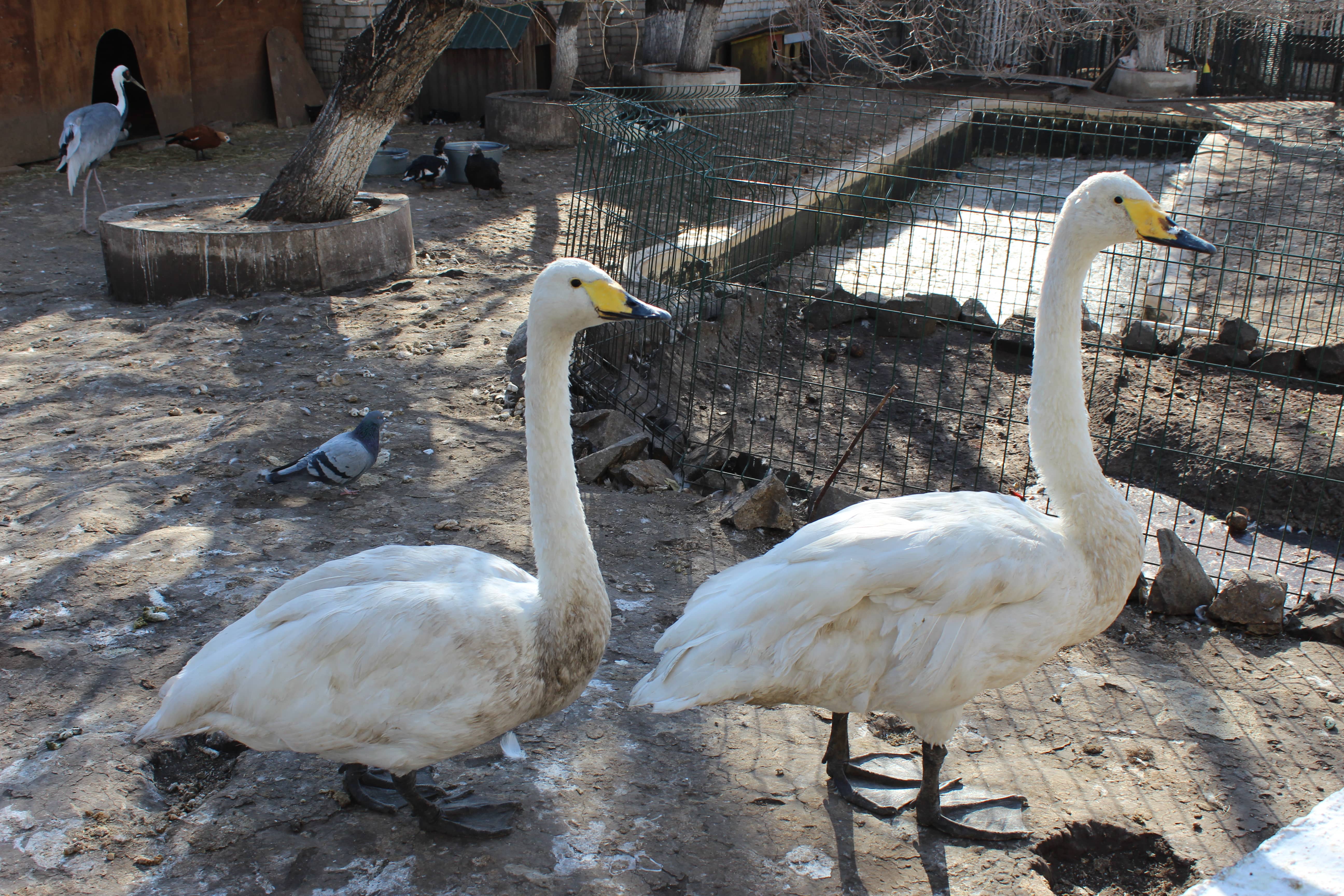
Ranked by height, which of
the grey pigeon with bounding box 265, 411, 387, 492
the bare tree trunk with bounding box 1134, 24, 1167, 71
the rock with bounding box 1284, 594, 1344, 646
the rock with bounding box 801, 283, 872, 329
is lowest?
the rock with bounding box 1284, 594, 1344, 646

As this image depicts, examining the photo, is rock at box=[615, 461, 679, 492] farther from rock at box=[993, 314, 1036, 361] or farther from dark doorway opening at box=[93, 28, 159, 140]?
dark doorway opening at box=[93, 28, 159, 140]

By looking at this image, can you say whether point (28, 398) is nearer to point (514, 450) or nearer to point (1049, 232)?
point (514, 450)

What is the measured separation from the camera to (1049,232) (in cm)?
1096

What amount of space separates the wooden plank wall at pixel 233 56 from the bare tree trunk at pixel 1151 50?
14955 mm

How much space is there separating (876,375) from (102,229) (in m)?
5.92

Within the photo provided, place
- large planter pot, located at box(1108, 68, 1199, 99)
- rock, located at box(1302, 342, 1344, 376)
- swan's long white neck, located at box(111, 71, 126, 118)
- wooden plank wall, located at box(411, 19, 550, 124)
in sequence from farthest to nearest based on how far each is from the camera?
1. large planter pot, located at box(1108, 68, 1199, 99)
2. wooden plank wall, located at box(411, 19, 550, 124)
3. swan's long white neck, located at box(111, 71, 126, 118)
4. rock, located at box(1302, 342, 1344, 376)

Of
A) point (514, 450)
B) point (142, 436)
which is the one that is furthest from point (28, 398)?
point (514, 450)

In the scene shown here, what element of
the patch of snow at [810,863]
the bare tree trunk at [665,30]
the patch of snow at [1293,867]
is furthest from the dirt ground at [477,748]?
the bare tree trunk at [665,30]

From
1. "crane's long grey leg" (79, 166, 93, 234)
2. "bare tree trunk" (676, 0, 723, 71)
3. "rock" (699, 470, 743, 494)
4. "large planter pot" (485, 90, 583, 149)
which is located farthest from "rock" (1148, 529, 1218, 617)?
"bare tree trunk" (676, 0, 723, 71)

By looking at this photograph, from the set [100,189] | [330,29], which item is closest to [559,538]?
[100,189]

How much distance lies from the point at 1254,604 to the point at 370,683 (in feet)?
12.4

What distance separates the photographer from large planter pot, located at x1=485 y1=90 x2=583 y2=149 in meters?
13.8

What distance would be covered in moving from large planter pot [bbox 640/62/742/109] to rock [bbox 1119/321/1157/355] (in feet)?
26.6

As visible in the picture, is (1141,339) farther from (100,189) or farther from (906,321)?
(100,189)
